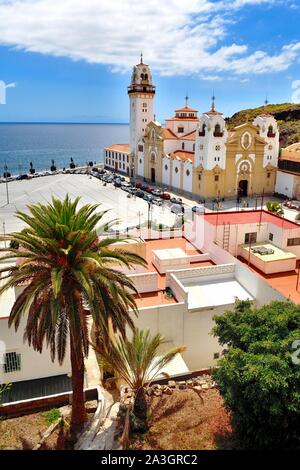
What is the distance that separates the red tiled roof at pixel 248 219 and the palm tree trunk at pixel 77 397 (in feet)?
47.3

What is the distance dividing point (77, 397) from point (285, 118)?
337 ft

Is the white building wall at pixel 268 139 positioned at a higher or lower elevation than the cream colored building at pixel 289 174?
higher

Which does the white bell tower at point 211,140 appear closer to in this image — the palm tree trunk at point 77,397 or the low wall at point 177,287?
A: the low wall at point 177,287

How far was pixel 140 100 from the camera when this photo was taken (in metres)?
67.6

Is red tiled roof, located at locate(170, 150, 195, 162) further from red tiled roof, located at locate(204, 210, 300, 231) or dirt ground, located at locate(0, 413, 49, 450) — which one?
dirt ground, located at locate(0, 413, 49, 450)

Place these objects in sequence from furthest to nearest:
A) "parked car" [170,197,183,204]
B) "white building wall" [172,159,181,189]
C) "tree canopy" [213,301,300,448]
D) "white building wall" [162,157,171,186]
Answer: "white building wall" [162,157,171,186] < "white building wall" [172,159,181,189] < "parked car" [170,197,183,204] < "tree canopy" [213,301,300,448]

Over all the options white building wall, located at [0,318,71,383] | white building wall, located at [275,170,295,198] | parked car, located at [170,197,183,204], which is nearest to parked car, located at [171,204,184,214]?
parked car, located at [170,197,183,204]

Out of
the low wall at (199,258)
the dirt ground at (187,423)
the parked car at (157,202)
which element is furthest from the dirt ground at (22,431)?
the parked car at (157,202)

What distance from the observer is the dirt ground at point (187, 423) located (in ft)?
38.9

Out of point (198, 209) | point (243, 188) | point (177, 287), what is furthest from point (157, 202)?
point (177, 287)

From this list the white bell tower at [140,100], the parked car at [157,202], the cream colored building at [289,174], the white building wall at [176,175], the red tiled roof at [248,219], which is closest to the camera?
the red tiled roof at [248,219]

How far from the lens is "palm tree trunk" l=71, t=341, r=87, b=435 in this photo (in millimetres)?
11905

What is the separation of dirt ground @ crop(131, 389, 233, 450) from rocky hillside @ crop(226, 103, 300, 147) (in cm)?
7622

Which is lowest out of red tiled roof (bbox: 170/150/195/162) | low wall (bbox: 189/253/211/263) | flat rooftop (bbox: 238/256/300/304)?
flat rooftop (bbox: 238/256/300/304)
